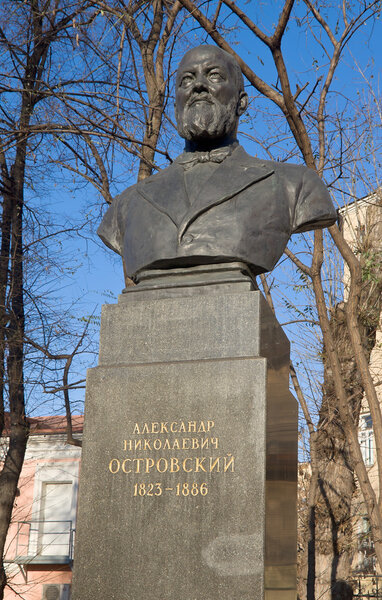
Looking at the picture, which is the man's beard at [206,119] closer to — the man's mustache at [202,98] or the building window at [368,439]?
the man's mustache at [202,98]

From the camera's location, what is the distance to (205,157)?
17.1 feet

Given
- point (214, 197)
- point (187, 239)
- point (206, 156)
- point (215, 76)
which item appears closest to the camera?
point (187, 239)

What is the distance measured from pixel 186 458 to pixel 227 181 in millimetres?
1663

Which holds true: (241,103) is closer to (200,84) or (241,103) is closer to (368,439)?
(200,84)

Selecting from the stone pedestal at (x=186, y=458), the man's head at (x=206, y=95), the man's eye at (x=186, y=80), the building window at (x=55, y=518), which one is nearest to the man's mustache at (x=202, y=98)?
the man's head at (x=206, y=95)

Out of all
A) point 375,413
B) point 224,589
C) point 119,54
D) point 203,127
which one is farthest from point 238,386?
point 119,54

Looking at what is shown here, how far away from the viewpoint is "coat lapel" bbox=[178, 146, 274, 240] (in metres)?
4.87

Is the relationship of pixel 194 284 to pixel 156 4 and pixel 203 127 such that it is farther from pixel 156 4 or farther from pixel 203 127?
pixel 156 4

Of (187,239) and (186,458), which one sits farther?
(187,239)

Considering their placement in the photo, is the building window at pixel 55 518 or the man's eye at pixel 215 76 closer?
the man's eye at pixel 215 76

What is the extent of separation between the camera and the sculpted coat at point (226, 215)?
4762mm

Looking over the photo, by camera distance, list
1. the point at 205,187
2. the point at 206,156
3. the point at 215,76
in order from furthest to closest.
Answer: the point at 206,156, the point at 215,76, the point at 205,187

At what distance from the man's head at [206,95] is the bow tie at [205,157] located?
0.27 feet

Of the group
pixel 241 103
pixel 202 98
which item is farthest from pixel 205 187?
pixel 241 103
